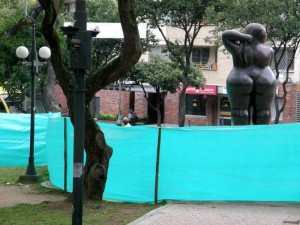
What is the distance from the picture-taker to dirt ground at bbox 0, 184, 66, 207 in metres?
11.8

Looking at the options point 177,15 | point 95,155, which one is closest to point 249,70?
point 95,155

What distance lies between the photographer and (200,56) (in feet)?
136

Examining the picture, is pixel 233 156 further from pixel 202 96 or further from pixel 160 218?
pixel 202 96

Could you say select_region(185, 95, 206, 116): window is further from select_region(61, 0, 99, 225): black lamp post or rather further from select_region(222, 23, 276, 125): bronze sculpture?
select_region(61, 0, 99, 225): black lamp post

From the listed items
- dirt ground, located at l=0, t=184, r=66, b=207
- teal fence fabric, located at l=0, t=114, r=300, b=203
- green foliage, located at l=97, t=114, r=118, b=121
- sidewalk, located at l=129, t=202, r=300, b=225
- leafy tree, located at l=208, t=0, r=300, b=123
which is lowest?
dirt ground, located at l=0, t=184, r=66, b=207

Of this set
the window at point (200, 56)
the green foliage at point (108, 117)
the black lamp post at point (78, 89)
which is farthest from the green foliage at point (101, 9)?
the black lamp post at point (78, 89)

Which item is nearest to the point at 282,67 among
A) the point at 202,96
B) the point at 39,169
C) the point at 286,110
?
the point at 286,110

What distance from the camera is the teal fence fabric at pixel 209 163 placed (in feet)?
35.2

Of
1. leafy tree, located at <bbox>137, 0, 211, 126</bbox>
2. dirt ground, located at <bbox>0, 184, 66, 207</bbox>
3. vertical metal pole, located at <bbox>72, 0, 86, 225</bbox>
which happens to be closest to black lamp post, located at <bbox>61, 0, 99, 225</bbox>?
vertical metal pole, located at <bbox>72, 0, 86, 225</bbox>

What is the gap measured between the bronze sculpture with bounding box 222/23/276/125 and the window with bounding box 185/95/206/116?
29134 millimetres

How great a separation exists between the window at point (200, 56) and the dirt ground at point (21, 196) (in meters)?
28.6

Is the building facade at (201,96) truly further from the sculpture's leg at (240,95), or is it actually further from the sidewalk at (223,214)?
the sidewalk at (223,214)

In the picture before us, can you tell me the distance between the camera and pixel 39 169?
16734mm

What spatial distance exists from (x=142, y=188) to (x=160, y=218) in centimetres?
191
